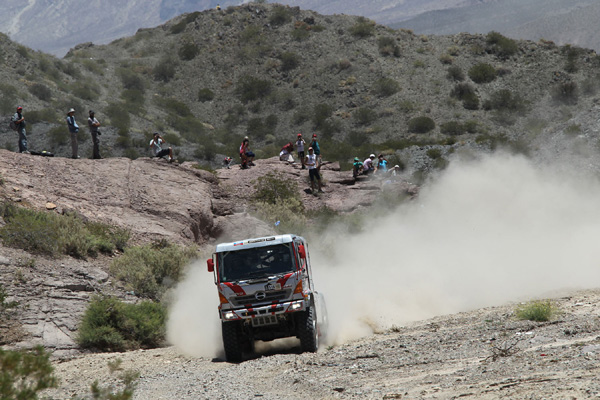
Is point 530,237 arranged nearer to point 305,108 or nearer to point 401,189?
point 401,189

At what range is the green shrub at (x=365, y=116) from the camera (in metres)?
60.7

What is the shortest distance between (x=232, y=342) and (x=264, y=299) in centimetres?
102

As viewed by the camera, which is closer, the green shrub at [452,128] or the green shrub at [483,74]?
the green shrub at [452,128]

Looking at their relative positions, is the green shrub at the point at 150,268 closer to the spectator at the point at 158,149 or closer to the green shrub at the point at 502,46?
the spectator at the point at 158,149

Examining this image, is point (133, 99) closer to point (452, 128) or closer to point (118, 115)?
point (118, 115)

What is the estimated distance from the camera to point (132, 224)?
78.6ft

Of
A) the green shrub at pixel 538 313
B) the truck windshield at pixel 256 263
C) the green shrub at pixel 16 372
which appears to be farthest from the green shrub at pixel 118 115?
the green shrub at pixel 16 372

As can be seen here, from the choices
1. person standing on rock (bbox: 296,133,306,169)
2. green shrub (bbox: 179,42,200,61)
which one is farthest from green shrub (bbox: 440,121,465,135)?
green shrub (bbox: 179,42,200,61)

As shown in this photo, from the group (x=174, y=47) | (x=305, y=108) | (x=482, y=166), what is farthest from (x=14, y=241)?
(x=174, y=47)

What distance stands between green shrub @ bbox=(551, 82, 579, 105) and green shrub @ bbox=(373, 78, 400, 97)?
14.2 metres

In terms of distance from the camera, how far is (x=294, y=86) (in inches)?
2734

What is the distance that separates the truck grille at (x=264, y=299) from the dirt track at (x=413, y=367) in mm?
1079

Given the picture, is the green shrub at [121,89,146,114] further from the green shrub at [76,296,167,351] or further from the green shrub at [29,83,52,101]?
the green shrub at [76,296,167,351]

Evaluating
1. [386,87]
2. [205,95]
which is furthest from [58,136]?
[386,87]
